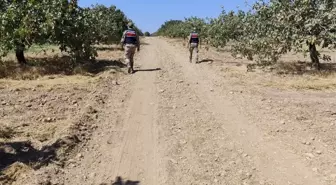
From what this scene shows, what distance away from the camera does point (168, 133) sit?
23.9 ft

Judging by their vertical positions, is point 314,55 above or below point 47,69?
above

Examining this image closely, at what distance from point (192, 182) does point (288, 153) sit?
5.57ft

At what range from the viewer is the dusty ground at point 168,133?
5.59 m

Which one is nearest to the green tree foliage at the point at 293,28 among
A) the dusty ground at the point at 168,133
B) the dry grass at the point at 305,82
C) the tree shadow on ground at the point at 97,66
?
the dry grass at the point at 305,82

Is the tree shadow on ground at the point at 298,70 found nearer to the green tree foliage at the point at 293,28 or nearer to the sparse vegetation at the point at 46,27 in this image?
the green tree foliage at the point at 293,28

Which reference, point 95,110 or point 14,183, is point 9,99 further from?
point 14,183

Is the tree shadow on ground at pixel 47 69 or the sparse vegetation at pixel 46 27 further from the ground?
the sparse vegetation at pixel 46 27

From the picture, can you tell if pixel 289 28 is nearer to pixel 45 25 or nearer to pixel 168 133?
pixel 45 25

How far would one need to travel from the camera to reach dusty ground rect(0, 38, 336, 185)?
5.59 meters

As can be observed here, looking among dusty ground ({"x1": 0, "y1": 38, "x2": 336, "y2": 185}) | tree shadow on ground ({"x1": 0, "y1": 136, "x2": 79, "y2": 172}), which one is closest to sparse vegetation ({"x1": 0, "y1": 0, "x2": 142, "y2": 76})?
dusty ground ({"x1": 0, "y1": 38, "x2": 336, "y2": 185})

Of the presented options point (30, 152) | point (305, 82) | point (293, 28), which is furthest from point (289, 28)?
point (30, 152)

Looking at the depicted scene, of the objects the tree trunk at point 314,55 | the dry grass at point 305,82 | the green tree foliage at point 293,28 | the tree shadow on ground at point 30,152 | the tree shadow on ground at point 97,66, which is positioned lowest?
the tree shadow on ground at point 30,152

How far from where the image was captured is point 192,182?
5.35 meters

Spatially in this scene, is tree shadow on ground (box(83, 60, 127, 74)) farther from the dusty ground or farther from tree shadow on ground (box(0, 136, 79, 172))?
tree shadow on ground (box(0, 136, 79, 172))
